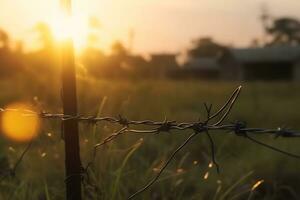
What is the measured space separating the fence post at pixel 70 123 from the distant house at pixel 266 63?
38333 mm

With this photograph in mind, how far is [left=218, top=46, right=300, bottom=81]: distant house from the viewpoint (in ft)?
132

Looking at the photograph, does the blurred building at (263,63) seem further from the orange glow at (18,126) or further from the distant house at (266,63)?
the orange glow at (18,126)

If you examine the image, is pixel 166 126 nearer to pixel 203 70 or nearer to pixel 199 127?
pixel 199 127

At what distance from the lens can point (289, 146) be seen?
19.2ft

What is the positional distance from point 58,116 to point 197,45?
84776 millimetres

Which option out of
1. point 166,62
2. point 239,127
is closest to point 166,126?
point 239,127

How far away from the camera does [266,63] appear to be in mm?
41531

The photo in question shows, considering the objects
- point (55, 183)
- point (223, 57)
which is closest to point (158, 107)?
point (55, 183)

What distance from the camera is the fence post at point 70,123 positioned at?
2139mm

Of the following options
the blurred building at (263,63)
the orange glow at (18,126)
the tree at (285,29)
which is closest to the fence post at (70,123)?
the orange glow at (18,126)

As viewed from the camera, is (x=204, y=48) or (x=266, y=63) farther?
(x=204, y=48)

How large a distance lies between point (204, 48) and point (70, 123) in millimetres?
80437

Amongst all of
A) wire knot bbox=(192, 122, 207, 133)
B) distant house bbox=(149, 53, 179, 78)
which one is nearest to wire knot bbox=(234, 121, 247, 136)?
wire knot bbox=(192, 122, 207, 133)

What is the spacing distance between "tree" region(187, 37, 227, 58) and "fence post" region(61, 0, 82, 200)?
75.5 meters
